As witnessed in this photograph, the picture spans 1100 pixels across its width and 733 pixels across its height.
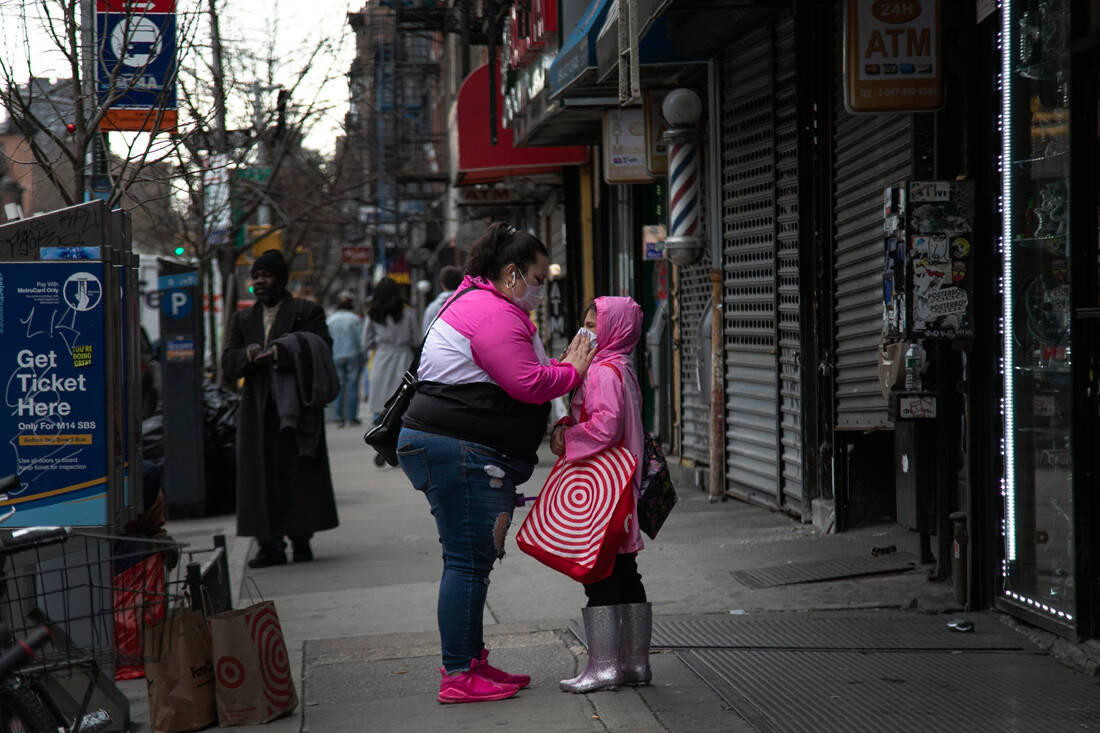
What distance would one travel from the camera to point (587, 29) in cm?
995

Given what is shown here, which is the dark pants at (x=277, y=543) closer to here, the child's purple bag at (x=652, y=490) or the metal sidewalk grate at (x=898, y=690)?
the metal sidewalk grate at (x=898, y=690)

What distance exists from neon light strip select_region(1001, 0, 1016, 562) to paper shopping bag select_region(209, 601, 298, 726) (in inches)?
123

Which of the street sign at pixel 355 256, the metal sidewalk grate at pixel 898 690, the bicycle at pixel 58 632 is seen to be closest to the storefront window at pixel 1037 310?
the metal sidewalk grate at pixel 898 690

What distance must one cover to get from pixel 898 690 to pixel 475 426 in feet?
6.11

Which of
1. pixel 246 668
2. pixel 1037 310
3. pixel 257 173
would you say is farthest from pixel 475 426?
pixel 257 173

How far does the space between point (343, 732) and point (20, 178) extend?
4.43 meters

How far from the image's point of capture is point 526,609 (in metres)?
7.00

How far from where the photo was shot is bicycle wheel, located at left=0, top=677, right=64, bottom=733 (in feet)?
10.6

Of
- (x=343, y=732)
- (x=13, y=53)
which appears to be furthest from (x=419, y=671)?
(x=13, y=53)

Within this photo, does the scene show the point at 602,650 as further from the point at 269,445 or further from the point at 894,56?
the point at 269,445

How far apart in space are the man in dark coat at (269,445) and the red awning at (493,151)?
8.44m

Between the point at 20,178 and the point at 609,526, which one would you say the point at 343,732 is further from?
the point at 20,178

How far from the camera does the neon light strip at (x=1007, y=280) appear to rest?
577 cm

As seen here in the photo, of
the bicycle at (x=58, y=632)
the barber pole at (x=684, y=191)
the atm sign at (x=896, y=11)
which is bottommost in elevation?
the bicycle at (x=58, y=632)
